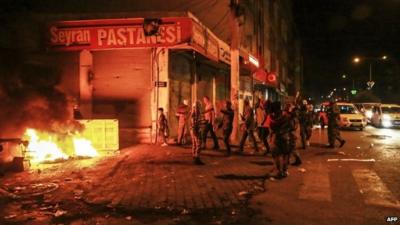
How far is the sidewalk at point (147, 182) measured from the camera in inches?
303

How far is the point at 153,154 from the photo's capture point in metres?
14.2

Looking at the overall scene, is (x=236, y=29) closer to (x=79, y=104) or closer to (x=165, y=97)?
(x=165, y=97)

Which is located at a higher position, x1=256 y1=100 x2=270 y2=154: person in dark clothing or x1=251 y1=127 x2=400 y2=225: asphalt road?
x1=256 y1=100 x2=270 y2=154: person in dark clothing

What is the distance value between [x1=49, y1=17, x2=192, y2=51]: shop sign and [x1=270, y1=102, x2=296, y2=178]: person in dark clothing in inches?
252

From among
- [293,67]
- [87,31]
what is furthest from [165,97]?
[293,67]

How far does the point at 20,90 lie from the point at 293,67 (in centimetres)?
6936

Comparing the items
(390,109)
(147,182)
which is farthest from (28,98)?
(390,109)

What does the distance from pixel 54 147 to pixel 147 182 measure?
4.60 m

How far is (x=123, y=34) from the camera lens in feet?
52.5

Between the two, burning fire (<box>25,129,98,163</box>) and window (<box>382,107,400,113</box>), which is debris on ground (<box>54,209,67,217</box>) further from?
window (<box>382,107,400,113</box>)

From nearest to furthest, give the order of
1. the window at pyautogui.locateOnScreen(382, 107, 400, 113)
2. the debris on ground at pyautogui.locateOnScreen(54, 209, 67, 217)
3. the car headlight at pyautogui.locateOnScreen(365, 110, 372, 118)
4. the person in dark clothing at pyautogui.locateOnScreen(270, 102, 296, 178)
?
the debris on ground at pyautogui.locateOnScreen(54, 209, 67, 217) < the person in dark clothing at pyautogui.locateOnScreen(270, 102, 296, 178) < the window at pyautogui.locateOnScreen(382, 107, 400, 113) < the car headlight at pyautogui.locateOnScreen(365, 110, 372, 118)

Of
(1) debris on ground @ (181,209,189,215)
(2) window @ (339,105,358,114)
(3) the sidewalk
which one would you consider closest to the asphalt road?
(3) the sidewalk

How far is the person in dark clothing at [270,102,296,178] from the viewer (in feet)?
33.8

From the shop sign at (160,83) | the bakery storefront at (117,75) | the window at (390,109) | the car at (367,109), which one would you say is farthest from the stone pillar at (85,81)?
the car at (367,109)
